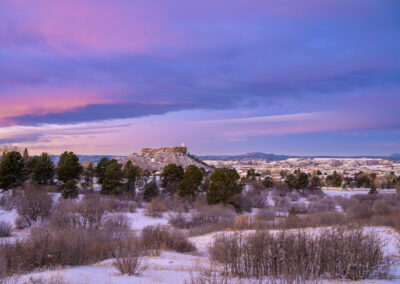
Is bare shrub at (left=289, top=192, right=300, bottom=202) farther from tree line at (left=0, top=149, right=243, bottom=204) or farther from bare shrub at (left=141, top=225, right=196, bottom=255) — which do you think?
bare shrub at (left=141, top=225, right=196, bottom=255)

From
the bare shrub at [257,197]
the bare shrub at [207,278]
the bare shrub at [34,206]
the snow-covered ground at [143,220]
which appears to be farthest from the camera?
the bare shrub at [257,197]

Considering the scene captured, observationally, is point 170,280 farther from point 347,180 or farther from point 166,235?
point 347,180

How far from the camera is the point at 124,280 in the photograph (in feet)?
23.4

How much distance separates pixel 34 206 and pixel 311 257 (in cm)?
2269

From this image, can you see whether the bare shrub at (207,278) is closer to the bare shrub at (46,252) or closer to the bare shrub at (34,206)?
the bare shrub at (46,252)

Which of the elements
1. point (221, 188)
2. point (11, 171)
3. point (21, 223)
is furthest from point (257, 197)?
point (11, 171)

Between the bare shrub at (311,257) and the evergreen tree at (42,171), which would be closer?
the bare shrub at (311,257)

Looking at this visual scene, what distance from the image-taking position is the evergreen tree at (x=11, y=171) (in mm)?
31422

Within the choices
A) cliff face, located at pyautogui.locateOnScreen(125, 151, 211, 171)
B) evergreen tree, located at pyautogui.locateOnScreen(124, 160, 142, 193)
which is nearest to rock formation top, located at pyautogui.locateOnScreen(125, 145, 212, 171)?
cliff face, located at pyautogui.locateOnScreen(125, 151, 211, 171)

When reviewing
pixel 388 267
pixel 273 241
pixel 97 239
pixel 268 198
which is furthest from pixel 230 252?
pixel 268 198

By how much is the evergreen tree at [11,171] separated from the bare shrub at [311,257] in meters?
30.4

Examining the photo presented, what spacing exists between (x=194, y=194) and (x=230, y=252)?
2964cm

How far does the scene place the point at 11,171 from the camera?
3216 cm

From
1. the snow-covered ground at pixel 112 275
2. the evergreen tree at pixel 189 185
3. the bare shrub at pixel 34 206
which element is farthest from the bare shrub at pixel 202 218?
the snow-covered ground at pixel 112 275
